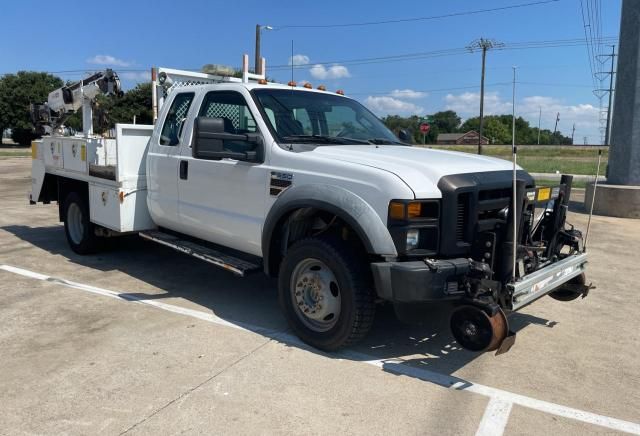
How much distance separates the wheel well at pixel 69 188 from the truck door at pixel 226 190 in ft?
7.58

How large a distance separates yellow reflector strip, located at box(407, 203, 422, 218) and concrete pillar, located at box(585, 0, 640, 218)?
9.21 metres

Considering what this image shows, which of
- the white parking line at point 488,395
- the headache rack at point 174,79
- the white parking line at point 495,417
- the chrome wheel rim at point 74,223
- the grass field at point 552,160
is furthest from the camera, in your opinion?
the grass field at point 552,160

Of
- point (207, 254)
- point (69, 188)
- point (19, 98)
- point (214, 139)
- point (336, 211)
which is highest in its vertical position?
point (19, 98)

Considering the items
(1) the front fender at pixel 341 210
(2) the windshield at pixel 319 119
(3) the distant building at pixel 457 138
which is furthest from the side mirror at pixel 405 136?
(3) the distant building at pixel 457 138

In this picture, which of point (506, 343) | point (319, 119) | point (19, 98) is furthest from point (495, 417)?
point (19, 98)

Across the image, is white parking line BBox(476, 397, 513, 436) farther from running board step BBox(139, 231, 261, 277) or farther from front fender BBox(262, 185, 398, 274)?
running board step BBox(139, 231, 261, 277)

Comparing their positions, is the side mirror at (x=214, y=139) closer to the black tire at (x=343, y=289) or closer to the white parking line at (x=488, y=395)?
the black tire at (x=343, y=289)

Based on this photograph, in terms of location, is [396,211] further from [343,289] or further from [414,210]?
[343,289]

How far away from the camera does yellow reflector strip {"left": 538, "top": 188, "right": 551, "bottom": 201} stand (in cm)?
424

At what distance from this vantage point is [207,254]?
5.29 metres

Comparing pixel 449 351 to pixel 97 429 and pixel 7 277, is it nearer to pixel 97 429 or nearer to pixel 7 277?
pixel 97 429

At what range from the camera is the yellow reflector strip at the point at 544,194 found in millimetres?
4242

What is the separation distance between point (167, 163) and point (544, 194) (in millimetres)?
3627

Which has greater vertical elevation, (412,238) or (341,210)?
(341,210)
